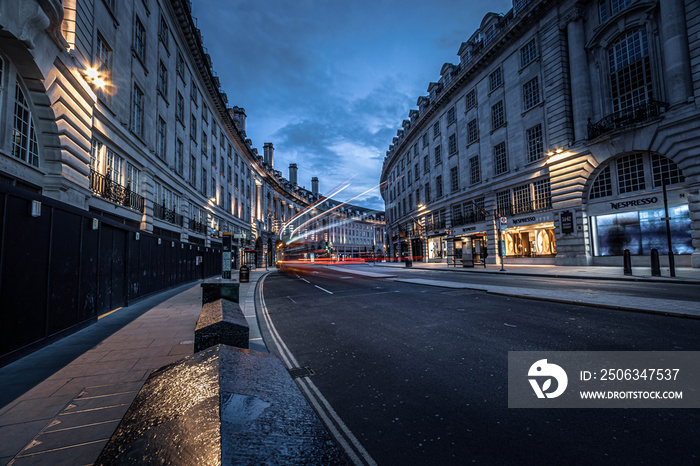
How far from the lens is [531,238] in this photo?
26141 millimetres

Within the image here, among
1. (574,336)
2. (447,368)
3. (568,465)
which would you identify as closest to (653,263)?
(574,336)

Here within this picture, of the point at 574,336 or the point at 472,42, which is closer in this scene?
the point at 574,336

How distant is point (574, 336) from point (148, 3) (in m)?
25.8

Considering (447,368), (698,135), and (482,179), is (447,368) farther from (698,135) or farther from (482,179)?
(482,179)

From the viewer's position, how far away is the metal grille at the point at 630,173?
18.9 meters

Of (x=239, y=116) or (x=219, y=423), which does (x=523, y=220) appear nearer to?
(x=219, y=423)

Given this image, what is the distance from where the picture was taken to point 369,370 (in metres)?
3.99

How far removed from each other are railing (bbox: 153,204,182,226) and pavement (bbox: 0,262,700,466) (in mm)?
12558

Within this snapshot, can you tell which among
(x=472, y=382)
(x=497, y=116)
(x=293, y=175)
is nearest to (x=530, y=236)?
(x=497, y=116)

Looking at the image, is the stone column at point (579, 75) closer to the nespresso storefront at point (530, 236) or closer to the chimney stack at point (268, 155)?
the nespresso storefront at point (530, 236)

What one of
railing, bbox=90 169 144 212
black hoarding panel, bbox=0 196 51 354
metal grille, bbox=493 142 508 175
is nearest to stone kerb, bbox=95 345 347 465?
black hoarding panel, bbox=0 196 51 354


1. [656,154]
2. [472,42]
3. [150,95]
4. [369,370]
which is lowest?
[369,370]

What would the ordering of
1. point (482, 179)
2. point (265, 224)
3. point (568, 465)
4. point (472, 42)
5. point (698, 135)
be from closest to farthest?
point (568, 465), point (698, 135), point (482, 179), point (472, 42), point (265, 224)

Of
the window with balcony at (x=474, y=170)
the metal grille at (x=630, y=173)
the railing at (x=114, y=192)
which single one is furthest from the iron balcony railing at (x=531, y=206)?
the railing at (x=114, y=192)
